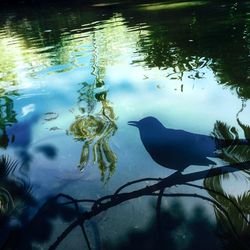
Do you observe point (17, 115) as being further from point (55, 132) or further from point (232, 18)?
point (232, 18)

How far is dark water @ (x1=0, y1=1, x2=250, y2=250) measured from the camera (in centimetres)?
235

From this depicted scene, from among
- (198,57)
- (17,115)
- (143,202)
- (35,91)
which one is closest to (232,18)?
(198,57)

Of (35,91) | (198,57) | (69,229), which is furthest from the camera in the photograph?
(198,57)

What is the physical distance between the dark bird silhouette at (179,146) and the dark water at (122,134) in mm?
35

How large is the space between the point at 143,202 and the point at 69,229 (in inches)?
23.3

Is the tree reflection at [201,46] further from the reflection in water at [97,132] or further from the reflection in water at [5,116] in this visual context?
the reflection in water at [5,116]

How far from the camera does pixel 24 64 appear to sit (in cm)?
717

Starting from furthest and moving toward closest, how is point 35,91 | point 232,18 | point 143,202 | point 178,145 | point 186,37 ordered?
point 232,18 < point 186,37 < point 35,91 < point 178,145 < point 143,202

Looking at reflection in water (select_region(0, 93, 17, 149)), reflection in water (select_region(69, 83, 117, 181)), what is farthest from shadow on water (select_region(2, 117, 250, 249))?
reflection in water (select_region(0, 93, 17, 149))

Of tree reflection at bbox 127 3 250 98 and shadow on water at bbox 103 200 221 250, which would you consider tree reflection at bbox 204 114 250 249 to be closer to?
shadow on water at bbox 103 200 221 250

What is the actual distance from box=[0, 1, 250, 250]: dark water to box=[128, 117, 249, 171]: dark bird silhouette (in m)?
0.03

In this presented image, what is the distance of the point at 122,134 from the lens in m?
3.69

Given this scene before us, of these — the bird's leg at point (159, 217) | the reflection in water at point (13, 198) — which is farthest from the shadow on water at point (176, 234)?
the reflection in water at point (13, 198)

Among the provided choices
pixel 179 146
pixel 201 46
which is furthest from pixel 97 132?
pixel 201 46
